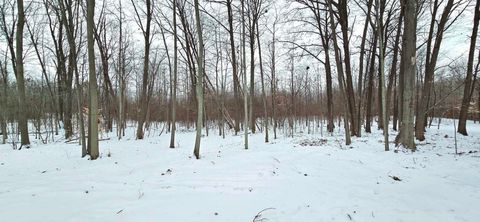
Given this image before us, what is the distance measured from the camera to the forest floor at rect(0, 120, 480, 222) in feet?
10.9

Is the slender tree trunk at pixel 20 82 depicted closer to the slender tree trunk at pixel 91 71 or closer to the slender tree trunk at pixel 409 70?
the slender tree trunk at pixel 91 71

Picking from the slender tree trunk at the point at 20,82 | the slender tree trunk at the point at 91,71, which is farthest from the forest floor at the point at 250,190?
the slender tree trunk at the point at 20,82

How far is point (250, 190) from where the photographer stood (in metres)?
4.28

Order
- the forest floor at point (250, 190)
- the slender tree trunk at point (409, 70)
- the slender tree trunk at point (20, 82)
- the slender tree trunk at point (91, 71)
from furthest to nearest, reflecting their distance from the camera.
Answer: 1. the slender tree trunk at point (20, 82)
2. the slender tree trunk at point (409, 70)
3. the slender tree trunk at point (91, 71)
4. the forest floor at point (250, 190)

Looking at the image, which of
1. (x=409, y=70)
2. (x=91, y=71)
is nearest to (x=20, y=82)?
(x=91, y=71)

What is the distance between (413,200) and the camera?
150 inches

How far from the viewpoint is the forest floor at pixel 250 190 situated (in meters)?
3.32

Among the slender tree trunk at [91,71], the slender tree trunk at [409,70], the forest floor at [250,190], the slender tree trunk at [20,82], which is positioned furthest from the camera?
the slender tree trunk at [20,82]

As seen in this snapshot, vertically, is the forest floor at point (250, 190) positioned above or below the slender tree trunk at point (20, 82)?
below

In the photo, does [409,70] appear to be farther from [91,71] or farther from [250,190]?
[91,71]

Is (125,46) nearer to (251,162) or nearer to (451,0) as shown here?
(251,162)

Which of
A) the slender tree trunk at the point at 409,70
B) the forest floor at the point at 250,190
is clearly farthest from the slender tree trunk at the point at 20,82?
the slender tree trunk at the point at 409,70

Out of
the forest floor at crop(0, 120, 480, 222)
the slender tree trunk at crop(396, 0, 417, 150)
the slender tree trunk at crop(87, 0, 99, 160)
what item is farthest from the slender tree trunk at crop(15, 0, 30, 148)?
the slender tree trunk at crop(396, 0, 417, 150)

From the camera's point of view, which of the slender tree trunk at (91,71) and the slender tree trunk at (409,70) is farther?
the slender tree trunk at (409,70)
